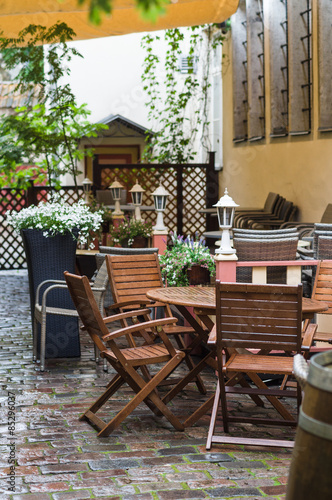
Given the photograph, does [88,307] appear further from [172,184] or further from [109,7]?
[172,184]

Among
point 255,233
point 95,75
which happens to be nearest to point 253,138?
point 95,75

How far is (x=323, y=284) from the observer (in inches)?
200

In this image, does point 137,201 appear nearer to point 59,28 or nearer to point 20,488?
point 59,28

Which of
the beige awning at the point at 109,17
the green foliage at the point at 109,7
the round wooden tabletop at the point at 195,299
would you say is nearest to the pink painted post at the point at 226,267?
the round wooden tabletop at the point at 195,299

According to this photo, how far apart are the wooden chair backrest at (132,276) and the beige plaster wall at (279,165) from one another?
4.99 meters

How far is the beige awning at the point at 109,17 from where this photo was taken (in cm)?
684

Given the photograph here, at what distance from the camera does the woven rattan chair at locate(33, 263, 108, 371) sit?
5.88m

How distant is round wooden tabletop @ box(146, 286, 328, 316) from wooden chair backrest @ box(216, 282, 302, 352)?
420mm

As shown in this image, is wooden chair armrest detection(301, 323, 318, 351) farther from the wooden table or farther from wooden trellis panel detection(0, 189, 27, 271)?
wooden trellis panel detection(0, 189, 27, 271)

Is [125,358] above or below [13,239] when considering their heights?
below

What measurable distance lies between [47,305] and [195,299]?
1934 mm

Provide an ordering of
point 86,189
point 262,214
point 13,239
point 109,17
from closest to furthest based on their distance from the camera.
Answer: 1. point 109,17
2. point 262,214
3. point 86,189
4. point 13,239

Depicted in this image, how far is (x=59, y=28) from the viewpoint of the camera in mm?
8242

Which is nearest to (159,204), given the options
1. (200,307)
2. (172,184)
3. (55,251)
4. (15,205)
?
(55,251)
